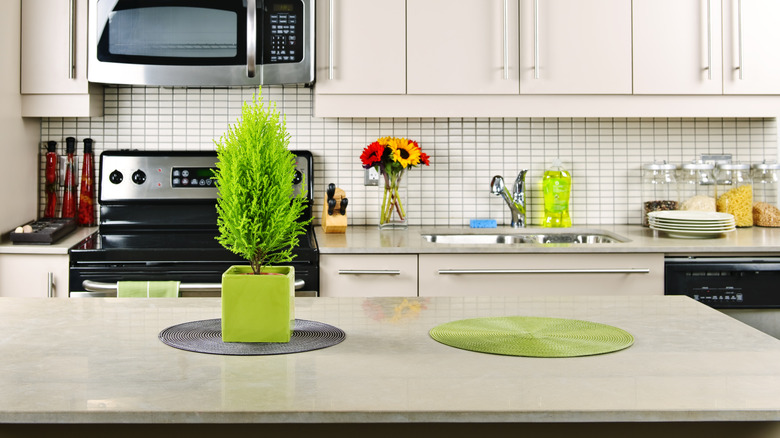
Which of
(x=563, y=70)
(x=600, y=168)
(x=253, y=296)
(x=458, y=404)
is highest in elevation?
(x=563, y=70)

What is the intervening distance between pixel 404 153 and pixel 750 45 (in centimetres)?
147

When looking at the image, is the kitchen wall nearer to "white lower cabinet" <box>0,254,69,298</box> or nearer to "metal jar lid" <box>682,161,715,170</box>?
"metal jar lid" <box>682,161,715,170</box>

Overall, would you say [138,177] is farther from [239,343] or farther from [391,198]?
[239,343]

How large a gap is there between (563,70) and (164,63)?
5.26 feet

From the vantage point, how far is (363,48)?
10.7 ft

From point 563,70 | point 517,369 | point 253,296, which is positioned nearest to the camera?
point 517,369

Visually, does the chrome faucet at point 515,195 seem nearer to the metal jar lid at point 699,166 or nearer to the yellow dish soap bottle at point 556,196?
the yellow dish soap bottle at point 556,196

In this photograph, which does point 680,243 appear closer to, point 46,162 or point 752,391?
point 752,391

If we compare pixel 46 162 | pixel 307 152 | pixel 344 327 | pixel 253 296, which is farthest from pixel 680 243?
pixel 46 162

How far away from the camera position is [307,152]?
3588mm

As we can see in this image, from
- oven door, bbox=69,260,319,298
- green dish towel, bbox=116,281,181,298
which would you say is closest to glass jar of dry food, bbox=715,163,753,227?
oven door, bbox=69,260,319,298

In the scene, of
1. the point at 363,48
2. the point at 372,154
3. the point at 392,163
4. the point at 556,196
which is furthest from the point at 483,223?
the point at 363,48

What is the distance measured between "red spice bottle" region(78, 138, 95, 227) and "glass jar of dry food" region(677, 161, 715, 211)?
2.61 meters

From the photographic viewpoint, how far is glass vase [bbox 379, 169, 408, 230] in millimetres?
3490
